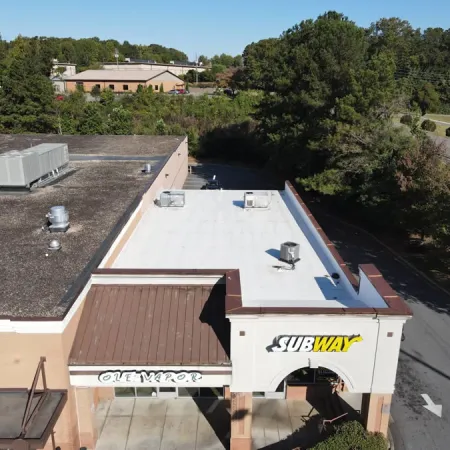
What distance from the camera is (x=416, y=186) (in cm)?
2889

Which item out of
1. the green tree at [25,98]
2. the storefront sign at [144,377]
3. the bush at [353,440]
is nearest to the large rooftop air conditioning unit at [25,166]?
the storefront sign at [144,377]

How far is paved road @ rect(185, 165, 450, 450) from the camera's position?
15.9 metres

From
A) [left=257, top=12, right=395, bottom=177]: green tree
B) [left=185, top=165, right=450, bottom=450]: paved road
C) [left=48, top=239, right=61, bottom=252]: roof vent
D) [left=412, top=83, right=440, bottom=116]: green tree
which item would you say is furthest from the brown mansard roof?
[left=412, top=83, right=440, bottom=116]: green tree

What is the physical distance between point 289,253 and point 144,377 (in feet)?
24.1

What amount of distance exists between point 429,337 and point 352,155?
55.3 feet

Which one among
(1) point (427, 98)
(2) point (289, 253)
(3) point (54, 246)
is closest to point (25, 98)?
(3) point (54, 246)

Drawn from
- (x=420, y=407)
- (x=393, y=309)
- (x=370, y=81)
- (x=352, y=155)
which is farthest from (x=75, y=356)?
(x=370, y=81)

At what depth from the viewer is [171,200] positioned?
2520cm

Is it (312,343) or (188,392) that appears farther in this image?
(188,392)

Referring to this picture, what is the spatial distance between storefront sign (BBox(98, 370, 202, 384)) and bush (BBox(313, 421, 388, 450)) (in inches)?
176

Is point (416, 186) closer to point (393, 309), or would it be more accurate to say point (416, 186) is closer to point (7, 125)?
point (393, 309)

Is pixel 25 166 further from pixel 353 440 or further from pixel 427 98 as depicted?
pixel 427 98

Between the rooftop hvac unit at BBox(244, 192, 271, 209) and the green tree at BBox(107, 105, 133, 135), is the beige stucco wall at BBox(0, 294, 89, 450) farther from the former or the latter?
the green tree at BBox(107, 105, 133, 135)

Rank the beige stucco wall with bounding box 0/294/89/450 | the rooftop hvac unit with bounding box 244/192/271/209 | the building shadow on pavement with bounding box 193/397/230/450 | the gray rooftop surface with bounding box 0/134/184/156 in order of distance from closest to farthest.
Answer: the beige stucco wall with bounding box 0/294/89/450
the building shadow on pavement with bounding box 193/397/230/450
the rooftop hvac unit with bounding box 244/192/271/209
the gray rooftop surface with bounding box 0/134/184/156
